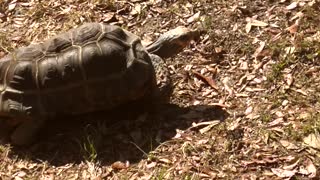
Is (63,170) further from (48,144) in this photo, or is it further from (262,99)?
(262,99)

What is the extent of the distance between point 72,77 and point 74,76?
15 millimetres

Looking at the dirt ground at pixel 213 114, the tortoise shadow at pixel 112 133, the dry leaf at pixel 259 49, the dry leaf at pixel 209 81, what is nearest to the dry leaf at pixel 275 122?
the dirt ground at pixel 213 114

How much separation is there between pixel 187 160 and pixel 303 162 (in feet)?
2.48

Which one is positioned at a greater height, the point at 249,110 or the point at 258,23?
the point at 258,23

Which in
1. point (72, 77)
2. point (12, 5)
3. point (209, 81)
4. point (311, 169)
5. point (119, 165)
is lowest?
point (311, 169)

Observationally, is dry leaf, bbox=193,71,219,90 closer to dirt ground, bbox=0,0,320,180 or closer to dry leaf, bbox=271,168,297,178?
dirt ground, bbox=0,0,320,180

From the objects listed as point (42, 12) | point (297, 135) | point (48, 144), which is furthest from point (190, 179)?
point (42, 12)

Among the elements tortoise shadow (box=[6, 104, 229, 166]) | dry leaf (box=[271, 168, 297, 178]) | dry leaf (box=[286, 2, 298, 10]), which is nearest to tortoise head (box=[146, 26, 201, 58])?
tortoise shadow (box=[6, 104, 229, 166])

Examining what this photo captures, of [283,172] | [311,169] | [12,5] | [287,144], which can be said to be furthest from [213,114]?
[12,5]

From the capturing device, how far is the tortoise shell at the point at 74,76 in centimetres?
403

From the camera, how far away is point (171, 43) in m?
4.55

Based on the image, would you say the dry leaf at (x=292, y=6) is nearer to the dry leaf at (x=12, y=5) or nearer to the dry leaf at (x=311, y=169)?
the dry leaf at (x=311, y=169)

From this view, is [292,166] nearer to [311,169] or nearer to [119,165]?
[311,169]

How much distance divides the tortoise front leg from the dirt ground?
0.07 m
